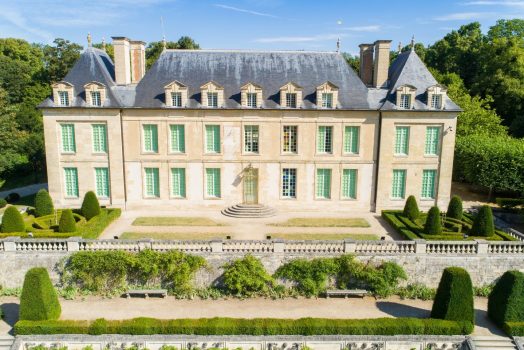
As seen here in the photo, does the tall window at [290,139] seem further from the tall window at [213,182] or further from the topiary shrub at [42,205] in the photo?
the topiary shrub at [42,205]

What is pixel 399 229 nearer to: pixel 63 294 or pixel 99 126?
pixel 63 294

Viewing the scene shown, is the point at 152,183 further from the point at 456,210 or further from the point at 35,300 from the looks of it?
the point at 456,210

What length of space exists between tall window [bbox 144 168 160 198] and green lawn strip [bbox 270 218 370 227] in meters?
8.55

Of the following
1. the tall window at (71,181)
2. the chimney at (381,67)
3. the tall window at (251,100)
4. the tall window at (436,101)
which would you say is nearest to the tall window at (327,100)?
the chimney at (381,67)

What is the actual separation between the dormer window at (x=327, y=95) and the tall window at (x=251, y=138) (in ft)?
14.7

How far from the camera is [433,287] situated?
60.8 feet

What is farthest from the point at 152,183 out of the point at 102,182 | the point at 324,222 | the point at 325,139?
the point at 325,139

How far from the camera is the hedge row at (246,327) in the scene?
48.4 feet

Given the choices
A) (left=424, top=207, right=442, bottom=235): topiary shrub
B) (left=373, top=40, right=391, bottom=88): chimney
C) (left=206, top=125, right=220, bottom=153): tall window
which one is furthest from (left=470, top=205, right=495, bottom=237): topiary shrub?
A: (left=206, top=125, right=220, bottom=153): tall window

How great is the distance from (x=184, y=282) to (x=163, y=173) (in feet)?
34.3

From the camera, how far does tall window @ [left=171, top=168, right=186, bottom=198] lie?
87.5 ft

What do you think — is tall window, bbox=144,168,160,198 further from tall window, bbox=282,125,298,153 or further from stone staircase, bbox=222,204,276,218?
tall window, bbox=282,125,298,153

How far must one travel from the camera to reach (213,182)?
2684 centimetres

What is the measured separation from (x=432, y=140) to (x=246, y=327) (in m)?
18.2
